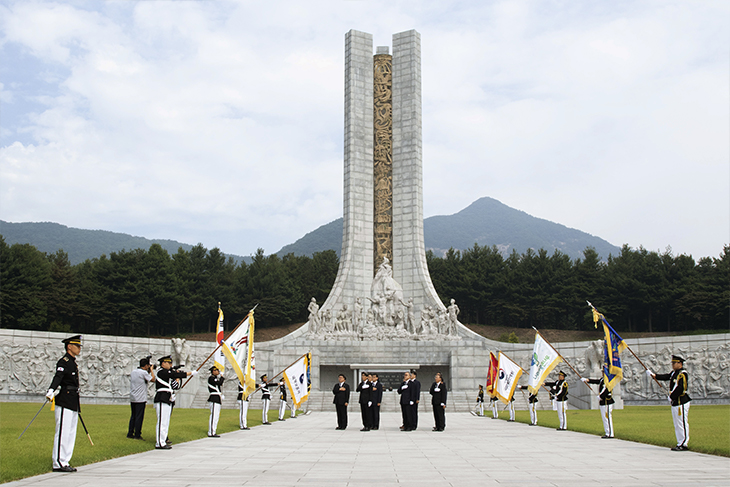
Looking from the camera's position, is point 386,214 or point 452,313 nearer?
point 452,313

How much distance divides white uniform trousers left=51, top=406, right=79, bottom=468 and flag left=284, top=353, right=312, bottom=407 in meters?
7.88

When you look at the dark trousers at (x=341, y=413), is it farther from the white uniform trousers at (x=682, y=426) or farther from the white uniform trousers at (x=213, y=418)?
the white uniform trousers at (x=682, y=426)

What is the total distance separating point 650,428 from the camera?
1136 cm

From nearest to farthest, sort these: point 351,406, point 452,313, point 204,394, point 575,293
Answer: point 351,406, point 204,394, point 452,313, point 575,293

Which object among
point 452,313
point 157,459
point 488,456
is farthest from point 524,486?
point 452,313

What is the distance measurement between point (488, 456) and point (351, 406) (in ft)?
43.0

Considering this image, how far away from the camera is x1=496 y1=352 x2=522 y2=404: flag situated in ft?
47.3

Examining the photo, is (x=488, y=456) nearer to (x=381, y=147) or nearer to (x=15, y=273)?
(x=381, y=147)

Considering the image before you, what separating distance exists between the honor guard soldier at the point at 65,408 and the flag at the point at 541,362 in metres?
9.12

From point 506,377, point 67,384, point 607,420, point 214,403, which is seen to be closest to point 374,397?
Result: point 214,403

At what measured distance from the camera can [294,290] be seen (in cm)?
→ 4656

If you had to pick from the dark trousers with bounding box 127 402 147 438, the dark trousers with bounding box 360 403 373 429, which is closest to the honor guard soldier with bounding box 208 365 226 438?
the dark trousers with bounding box 127 402 147 438

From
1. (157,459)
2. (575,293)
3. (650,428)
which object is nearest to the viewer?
(157,459)

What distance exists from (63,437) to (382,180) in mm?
25263
